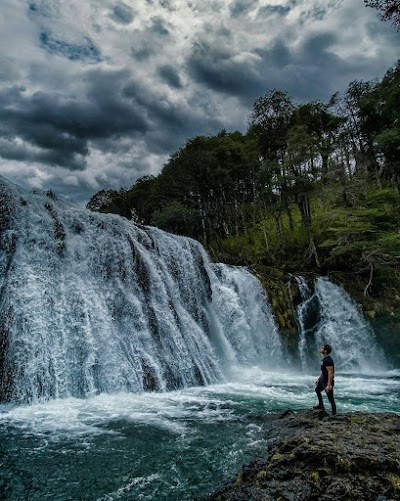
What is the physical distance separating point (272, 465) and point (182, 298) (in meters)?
12.2

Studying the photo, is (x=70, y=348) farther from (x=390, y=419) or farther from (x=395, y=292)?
(x=395, y=292)

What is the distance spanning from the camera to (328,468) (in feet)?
15.9

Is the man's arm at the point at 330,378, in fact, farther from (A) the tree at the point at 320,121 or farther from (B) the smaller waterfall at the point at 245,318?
(A) the tree at the point at 320,121

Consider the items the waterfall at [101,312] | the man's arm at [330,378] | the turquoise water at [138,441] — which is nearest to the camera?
the turquoise water at [138,441]

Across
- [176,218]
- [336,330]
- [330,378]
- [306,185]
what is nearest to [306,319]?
[336,330]

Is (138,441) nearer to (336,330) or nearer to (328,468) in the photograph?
(328,468)

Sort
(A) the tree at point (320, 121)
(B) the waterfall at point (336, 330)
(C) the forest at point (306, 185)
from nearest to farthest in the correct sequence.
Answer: (B) the waterfall at point (336, 330) < (C) the forest at point (306, 185) < (A) the tree at point (320, 121)

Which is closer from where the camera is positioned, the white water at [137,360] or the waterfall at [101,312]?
the white water at [137,360]

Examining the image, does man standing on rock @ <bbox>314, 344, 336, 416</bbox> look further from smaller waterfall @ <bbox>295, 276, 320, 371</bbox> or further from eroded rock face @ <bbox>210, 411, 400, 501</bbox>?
smaller waterfall @ <bbox>295, 276, 320, 371</bbox>

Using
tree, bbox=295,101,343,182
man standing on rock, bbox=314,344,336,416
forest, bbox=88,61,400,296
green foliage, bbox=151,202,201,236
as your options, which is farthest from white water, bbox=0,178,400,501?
green foliage, bbox=151,202,201,236

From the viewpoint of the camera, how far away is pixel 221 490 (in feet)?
16.8

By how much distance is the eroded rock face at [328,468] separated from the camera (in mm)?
4487

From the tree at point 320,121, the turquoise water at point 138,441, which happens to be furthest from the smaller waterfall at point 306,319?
the tree at point 320,121

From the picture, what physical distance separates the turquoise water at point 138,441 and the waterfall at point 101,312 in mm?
967
